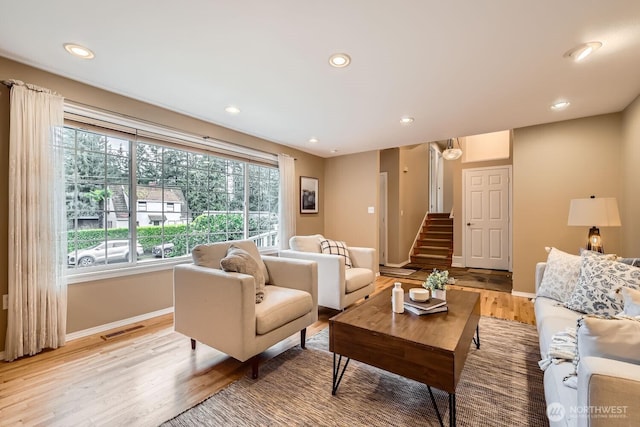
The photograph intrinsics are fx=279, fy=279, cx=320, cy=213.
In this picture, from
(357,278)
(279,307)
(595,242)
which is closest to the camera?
(279,307)

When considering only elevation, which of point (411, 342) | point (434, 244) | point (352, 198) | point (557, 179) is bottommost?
point (434, 244)

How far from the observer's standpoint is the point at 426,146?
7570mm

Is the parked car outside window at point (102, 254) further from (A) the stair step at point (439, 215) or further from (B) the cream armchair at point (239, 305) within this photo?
(A) the stair step at point (439, 215)

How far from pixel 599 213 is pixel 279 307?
119 inches

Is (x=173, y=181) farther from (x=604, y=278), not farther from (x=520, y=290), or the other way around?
(x=520, y=290)

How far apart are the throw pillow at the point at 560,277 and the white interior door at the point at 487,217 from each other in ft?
11.7

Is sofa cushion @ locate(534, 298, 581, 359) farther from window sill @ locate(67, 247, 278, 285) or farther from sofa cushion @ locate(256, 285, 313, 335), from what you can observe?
window sill @ locate(67, 247, 278, 285)

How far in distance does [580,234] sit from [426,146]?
4.66 meters

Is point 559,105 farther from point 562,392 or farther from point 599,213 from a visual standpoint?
point 562,392

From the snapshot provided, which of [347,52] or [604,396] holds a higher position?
[347,52]

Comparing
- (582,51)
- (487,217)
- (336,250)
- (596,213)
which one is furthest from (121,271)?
(487,217)

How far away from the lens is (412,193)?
6883mm

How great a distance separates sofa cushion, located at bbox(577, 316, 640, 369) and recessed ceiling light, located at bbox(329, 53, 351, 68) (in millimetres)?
2018

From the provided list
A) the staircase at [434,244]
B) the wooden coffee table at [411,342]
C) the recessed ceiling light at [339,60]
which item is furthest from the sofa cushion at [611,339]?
the staircase at [434,244]
